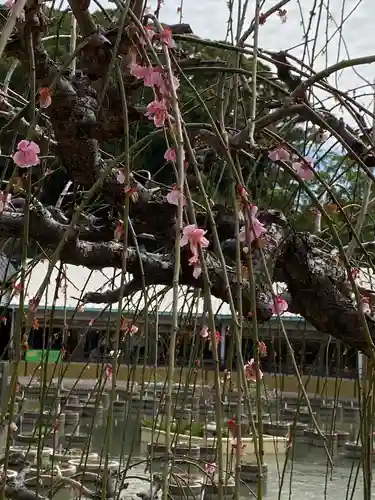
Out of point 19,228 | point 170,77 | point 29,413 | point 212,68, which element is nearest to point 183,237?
point 170,77

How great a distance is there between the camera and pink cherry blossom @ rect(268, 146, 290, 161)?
43.5 inches

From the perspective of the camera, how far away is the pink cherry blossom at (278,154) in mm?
1105

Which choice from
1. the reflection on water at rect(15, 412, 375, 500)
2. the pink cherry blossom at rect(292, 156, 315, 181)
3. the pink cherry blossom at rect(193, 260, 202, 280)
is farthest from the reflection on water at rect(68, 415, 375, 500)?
the pink cherry blossom at rect(193, 260, 202, 280)

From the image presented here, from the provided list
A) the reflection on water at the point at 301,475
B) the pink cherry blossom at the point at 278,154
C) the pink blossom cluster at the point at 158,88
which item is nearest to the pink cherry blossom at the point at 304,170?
the pink cherry blossom at the point at 278,154

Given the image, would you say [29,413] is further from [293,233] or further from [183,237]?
[183,237]

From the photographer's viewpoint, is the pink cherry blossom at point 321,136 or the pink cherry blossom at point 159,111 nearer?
the pink cherry blossom at point 159,111

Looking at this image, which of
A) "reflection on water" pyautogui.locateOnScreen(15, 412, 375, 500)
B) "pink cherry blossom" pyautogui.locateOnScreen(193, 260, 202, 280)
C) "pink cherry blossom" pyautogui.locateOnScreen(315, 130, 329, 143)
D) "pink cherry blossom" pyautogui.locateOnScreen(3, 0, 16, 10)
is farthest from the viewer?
"reflection on water" pyautogui.locateOnScreen(15, 412, 375, 500)

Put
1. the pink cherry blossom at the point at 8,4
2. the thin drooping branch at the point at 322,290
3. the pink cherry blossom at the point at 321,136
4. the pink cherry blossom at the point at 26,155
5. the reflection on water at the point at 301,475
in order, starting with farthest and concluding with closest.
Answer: the reflection on water at the point at 301,475
the pink cherry blossom at the point at 321,136
the thin drooping branch at the point at 322,290
the pink cherry blossom at the point at 8,4
the pink cherry blossom at the point at 26,155

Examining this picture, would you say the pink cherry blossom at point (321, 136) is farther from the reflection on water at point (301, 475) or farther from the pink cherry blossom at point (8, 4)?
the reflection on water at point (301, 475)

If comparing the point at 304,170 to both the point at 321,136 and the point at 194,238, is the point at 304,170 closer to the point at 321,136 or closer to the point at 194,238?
the point at 194,238

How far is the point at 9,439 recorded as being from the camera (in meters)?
0.73

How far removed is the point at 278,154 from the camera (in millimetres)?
1114

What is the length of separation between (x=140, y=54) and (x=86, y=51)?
13 centimetres

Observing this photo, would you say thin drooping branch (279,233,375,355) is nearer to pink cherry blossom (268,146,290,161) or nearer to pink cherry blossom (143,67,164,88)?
pink cherry blossom (268,146,290,161)
